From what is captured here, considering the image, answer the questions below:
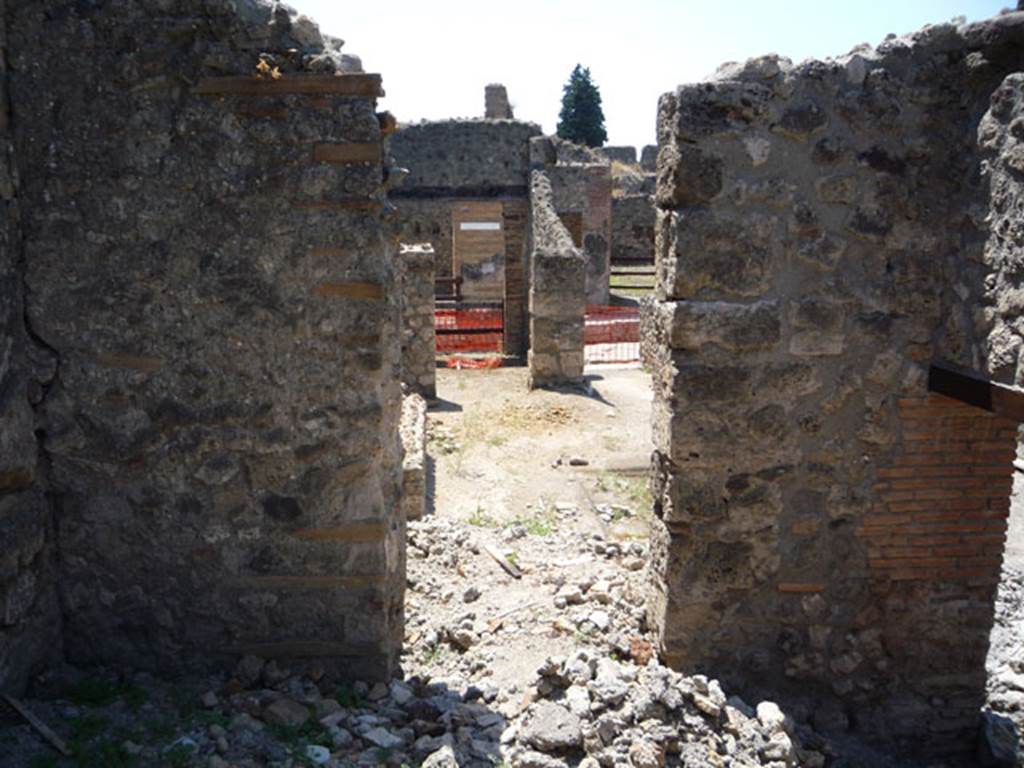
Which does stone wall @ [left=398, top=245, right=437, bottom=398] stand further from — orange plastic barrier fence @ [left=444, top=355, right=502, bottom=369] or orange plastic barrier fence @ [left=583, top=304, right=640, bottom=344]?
orange plastic barrier fence @ [left=583, top=304, right=640, bottom=344]

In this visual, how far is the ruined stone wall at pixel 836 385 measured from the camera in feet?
10.7

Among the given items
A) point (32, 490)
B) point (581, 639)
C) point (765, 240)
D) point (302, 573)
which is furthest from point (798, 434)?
point (32, 490)

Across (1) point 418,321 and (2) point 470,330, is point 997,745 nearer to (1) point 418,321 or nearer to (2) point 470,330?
(1) point 418,321

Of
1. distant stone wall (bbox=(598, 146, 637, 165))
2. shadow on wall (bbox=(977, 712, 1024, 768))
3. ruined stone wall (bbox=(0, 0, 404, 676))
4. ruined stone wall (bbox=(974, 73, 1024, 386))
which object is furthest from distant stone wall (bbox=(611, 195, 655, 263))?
ruined stone wall (bbox=(0, 0, 404, 676))

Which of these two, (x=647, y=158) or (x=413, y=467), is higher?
(x=647, y=158)

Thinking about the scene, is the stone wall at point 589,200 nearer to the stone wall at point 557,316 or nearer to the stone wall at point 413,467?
the stone wall at point 557,316

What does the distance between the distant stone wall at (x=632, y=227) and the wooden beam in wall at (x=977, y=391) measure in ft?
69.6

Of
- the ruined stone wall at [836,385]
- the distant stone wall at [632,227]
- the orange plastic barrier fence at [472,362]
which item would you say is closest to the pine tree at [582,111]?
the distant stone wall at [632,227]

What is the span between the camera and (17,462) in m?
2.95

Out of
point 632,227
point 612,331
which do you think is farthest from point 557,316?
point 632,227

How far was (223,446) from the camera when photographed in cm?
311

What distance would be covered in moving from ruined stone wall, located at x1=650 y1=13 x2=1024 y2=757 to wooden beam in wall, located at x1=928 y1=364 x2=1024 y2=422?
6 centimetres

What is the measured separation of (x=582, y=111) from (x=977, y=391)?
37308 mm

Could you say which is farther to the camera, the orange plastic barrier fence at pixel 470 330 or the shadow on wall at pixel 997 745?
the orange plastic barrier fence at pixel 470 330
